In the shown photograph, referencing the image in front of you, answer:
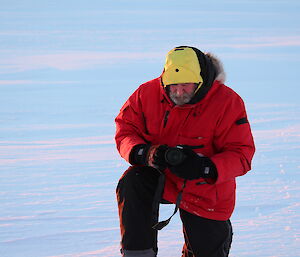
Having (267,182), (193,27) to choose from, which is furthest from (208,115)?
(193,27)

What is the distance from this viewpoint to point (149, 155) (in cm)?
268

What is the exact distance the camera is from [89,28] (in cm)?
1155

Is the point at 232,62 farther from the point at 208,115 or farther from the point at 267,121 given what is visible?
the point at 208,115

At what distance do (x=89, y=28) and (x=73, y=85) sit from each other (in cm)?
314

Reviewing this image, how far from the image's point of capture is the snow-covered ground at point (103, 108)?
4348 mm

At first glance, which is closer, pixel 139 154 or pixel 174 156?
pixel 174 156

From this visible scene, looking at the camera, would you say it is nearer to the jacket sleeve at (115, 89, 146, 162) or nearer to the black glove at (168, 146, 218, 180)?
the black glove at (168, 146, 218, 180)

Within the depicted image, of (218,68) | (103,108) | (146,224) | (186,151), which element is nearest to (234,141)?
(186,151)

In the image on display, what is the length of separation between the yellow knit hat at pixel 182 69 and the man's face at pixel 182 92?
0.03 metres

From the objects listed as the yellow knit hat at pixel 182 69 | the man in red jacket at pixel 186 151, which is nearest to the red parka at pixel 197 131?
the man in red jacket at pixel 186 151

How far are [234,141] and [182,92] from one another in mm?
281

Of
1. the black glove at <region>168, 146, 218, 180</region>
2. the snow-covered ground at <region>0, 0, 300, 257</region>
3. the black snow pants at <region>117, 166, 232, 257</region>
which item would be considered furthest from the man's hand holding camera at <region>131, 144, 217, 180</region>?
the snow-covered ground at <region>0, 0, 300, 257</region>

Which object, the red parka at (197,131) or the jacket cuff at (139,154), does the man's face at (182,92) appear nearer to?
the red parka at (197,131)

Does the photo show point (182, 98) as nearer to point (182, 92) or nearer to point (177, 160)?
point (182, 92)
